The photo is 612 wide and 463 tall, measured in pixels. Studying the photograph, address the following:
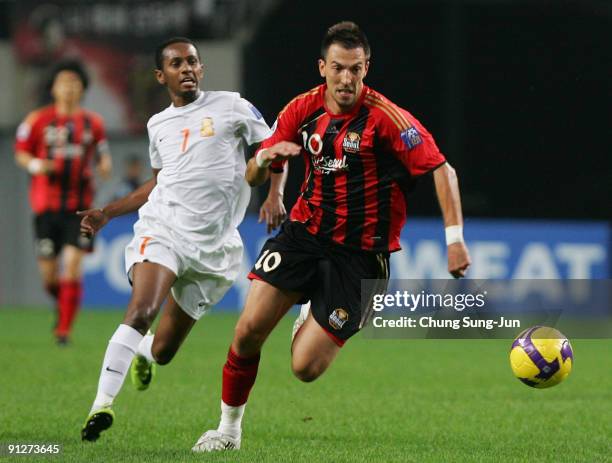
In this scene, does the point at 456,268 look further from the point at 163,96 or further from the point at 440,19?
the point at 440,19

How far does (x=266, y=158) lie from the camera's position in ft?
20.0

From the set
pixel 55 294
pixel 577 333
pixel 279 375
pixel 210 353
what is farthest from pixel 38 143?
pixel 577 333

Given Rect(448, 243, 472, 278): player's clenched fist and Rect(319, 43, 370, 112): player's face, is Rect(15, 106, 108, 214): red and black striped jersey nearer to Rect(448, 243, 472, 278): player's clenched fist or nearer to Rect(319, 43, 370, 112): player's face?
Rect(319, 43, 370, 112): player's face

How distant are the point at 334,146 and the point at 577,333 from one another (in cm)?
207

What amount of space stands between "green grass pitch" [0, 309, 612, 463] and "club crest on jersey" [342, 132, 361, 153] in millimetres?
Result: 1443

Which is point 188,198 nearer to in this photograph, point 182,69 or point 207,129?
point 207,129

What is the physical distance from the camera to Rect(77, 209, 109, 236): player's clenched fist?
7.11 metres

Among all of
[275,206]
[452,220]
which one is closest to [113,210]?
[275,206]

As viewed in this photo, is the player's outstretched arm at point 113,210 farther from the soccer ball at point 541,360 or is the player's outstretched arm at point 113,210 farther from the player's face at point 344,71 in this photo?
the soccer ball at point 541,360

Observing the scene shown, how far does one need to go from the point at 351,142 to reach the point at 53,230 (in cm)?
664

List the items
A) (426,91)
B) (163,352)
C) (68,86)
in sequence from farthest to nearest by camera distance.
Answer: (426,91) → (68,86) → (163,352)

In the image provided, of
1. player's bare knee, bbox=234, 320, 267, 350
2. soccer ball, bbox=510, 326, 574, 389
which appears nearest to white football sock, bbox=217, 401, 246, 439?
player's bare knee, bbox=234, 320, 267, 350

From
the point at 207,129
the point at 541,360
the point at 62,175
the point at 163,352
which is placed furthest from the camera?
the point at 62,175

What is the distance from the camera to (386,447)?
21.7ft
